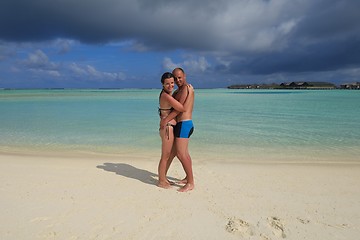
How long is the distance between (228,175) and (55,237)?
3916 millimetres

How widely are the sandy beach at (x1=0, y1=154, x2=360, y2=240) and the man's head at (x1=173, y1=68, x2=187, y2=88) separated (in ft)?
6.54

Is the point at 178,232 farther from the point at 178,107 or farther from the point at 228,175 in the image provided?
the point at 228,175

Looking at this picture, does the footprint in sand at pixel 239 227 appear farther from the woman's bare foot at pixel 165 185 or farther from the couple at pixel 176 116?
the woman's bare foot at pixel 165 185

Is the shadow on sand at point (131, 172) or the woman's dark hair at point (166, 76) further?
the shadow on sand at point (131, 172)

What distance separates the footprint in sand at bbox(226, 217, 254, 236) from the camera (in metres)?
3.85

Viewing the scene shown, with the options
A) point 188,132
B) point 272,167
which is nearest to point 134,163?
point 188,132

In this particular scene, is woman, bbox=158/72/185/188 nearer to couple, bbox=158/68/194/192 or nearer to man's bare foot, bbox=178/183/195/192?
couple, bbox=158/68/194/192

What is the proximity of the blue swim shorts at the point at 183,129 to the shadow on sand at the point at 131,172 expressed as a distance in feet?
4.17

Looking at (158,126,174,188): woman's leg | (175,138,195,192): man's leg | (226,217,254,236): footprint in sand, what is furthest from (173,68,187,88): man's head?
(226,217,254,236): footprint in sand

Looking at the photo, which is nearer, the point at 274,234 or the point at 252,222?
the point at 274,234

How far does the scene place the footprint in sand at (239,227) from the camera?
385 centimetres

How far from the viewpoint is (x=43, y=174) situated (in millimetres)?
6383

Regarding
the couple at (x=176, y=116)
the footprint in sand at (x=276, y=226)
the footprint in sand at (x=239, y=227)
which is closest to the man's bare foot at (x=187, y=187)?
the couple at (x=176, y=116)

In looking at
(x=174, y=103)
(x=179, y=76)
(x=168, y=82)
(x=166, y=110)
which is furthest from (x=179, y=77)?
(x=166, y=110)
